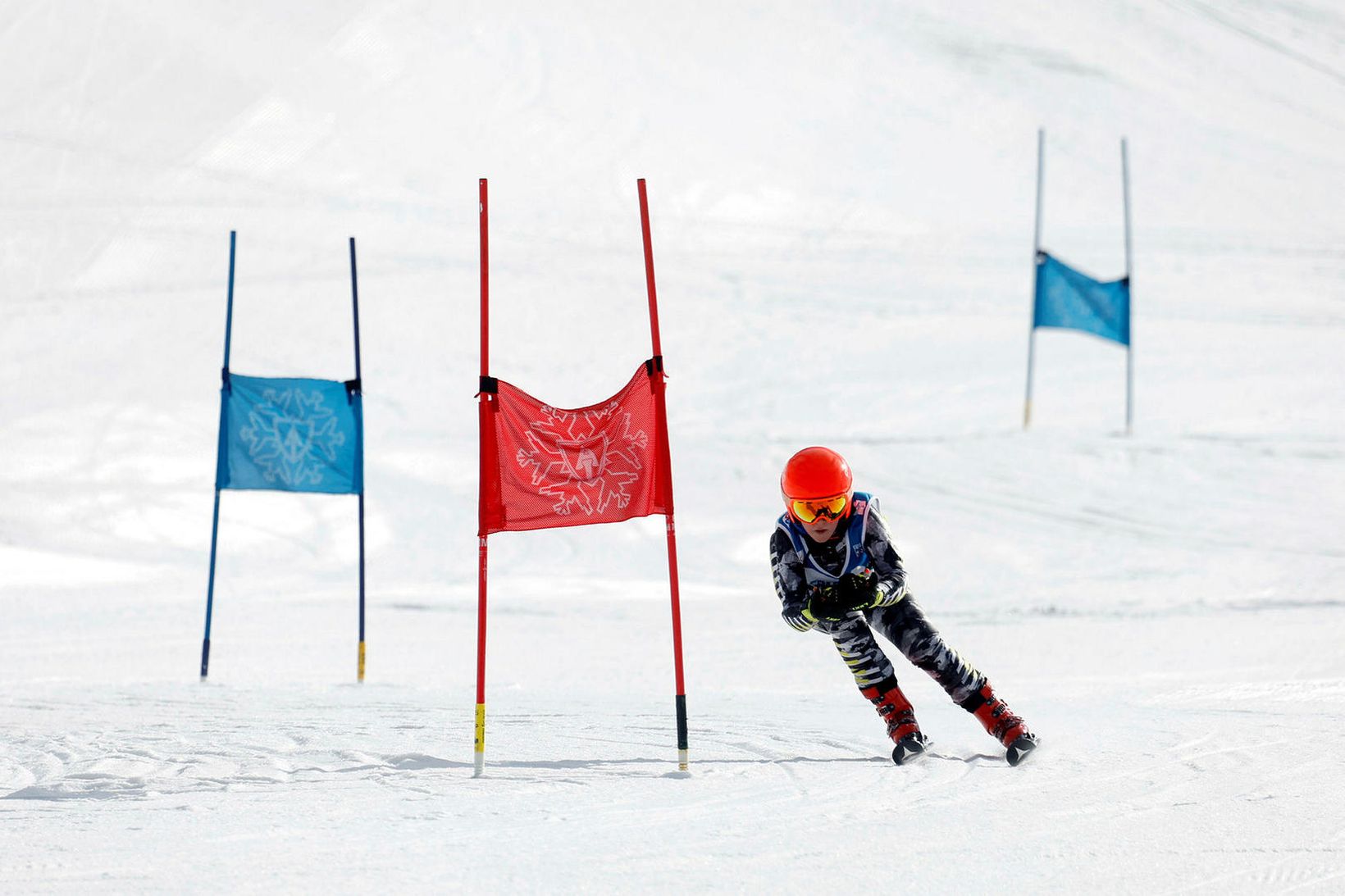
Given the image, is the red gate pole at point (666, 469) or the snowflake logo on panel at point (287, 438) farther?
the snowflake logo on panel at point (287, 438)

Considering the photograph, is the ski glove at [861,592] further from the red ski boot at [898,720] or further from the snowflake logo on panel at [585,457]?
the snowflake logo on panel at [585,457]

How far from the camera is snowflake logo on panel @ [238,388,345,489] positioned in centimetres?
846

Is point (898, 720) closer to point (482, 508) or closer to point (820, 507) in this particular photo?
point (820, 507)

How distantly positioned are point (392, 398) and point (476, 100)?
14380 mm

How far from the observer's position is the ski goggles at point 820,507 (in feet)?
17.5

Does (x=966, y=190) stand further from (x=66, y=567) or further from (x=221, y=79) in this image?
(x=66, y=567)

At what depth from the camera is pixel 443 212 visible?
90.0ft

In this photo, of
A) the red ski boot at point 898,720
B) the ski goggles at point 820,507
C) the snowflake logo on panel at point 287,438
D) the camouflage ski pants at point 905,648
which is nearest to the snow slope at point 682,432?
the red ski boot at point 898,720

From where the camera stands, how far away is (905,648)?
5.56 metres

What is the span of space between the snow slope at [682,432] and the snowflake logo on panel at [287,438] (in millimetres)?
1264

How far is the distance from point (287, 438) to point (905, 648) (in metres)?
4.34

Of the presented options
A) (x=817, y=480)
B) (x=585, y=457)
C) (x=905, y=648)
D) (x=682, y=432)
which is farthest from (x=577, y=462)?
(x=682, y=432)

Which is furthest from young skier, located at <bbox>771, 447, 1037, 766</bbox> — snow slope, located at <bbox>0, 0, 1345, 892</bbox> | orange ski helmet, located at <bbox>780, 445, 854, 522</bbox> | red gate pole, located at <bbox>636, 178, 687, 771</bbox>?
red gate pole, located at <bbox>636, 178, 687, 771</bbox>

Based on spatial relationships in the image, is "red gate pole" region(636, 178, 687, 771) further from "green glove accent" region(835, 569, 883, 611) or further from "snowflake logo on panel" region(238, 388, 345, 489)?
"snowflake logo on panel" region(238, 388, 345, 489)
